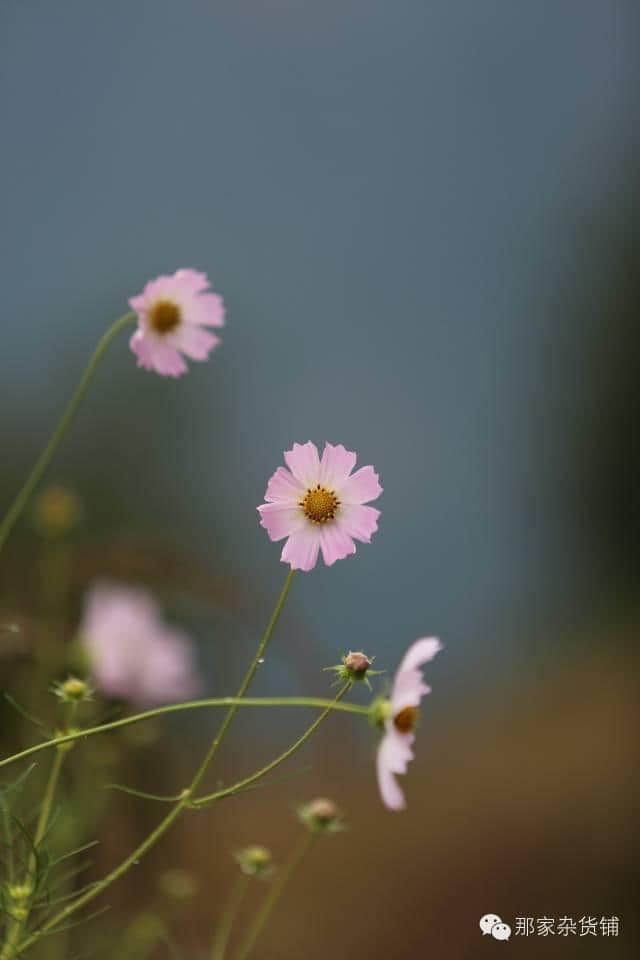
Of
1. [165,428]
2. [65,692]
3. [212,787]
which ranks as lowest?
[65,692]

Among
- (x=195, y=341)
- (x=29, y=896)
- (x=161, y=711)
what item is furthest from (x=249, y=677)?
(x=195, y=341)

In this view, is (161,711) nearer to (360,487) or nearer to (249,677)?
(249,677)

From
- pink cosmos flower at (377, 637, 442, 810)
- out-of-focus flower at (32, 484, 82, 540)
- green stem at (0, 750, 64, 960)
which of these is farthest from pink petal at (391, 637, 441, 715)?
out-of-focus flower at (32, 484, 82, 540)

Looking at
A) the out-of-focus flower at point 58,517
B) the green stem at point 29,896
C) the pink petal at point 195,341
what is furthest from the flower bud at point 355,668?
the out-of-focus flower at point 58,517

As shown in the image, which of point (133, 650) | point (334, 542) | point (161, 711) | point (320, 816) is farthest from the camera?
point (133, 650)

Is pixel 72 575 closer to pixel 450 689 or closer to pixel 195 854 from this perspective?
pixel 195 854

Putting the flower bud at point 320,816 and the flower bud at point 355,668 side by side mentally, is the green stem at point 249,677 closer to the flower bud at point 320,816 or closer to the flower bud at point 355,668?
the flower bud at point 355,668

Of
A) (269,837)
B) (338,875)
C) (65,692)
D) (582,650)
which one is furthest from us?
(582,650)

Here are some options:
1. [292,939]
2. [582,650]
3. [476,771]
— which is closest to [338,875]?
[292,939]
